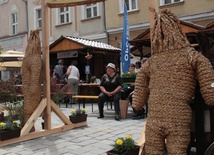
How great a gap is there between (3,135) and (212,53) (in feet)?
29.3

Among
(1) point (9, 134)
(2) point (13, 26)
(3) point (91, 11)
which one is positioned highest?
(2) point (13, 26)

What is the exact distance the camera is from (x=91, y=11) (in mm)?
17000

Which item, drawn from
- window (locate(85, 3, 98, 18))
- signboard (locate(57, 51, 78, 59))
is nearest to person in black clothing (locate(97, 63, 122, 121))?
signboard (locate(57, 51, 78, 59))

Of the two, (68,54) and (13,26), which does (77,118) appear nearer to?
(68,54)

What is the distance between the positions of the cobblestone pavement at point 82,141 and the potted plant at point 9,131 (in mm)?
157

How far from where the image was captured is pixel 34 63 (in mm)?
5441

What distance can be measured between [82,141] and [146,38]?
6114mm

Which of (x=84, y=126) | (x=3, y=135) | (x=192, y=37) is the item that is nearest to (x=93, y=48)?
(x=192, y=37)

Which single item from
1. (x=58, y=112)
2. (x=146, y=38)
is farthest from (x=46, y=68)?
(x=146, y=38)

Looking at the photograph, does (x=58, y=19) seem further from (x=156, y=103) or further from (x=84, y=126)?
(x=156, y=103)

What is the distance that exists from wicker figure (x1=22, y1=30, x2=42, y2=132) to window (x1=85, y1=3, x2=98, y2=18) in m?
11.8

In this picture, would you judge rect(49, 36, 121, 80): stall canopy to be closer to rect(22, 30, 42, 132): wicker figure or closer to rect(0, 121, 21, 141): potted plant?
rect(22, 30, 42, 132): wicker figure

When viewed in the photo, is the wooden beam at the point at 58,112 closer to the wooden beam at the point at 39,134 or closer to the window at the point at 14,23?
the wooden beam at the point at 39,134

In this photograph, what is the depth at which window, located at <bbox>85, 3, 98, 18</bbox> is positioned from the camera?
16.9 m
